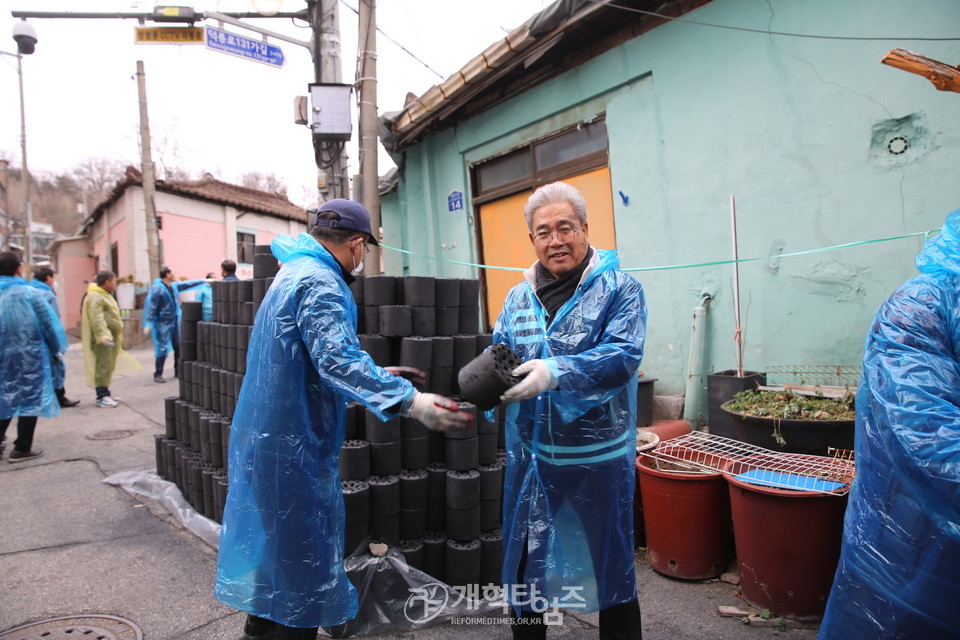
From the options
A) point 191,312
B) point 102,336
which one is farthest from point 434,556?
point 102,336

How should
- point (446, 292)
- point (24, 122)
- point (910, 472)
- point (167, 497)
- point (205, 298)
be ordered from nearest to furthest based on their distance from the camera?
1. point (910, 472)
2. point (446, 292)
3. point (167, 497)
4. point (205, 298)
5. point (24, 122)

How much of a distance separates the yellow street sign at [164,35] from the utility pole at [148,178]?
26.3 feet

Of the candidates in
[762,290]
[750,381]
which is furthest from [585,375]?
[762,290]

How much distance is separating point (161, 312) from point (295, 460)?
9175 mm

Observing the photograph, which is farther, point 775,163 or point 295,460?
point 775,163

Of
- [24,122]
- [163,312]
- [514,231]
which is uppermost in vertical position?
[24,122]

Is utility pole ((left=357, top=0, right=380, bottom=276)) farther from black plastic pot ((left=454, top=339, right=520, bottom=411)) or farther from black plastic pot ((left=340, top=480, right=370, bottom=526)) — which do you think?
black plastic pot ((left=454, top=339, right=520, bottom=411))

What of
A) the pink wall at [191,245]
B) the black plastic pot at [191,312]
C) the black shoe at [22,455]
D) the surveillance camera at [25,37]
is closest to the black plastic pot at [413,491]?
the black plastic pot at [191,312]

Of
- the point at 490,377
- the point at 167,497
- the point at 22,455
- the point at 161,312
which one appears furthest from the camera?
the point at 161,312

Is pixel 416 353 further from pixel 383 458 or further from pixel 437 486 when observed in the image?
pixel 437 486

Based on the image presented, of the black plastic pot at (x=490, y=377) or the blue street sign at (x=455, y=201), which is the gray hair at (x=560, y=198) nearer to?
the black plastic pot at (x=490, y=377)

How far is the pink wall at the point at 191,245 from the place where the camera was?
18575 millimetres

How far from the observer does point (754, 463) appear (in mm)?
3037

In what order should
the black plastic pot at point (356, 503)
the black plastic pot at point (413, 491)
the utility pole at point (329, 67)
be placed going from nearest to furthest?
the black plastic pot at point (356, 503), the black plastic pot at point (413, 491), the utility pole at point (329, 67)
